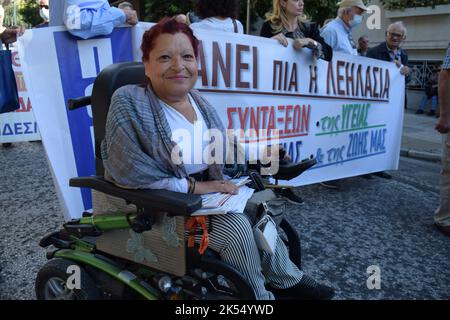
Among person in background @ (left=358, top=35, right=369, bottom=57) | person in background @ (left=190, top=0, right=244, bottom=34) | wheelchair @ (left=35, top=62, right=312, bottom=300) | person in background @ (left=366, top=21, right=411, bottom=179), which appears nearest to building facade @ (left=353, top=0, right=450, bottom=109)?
person in background @ (left=358, top=35, right=369, bottom=57)

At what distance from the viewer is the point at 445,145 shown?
3.34 m

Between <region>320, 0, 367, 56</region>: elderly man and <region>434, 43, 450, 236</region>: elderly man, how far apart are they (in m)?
1.29

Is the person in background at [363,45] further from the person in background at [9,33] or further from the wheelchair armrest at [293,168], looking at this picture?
the person in background at [9,33]

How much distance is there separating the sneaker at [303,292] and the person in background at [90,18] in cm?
196

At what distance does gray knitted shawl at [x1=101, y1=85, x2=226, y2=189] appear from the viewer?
1.63 meters

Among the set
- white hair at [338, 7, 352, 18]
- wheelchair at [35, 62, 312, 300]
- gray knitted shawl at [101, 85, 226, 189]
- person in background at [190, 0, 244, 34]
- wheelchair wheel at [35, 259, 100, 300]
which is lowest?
wheelchair wheel at [35, 259, 100, 300]

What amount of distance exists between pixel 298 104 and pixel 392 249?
1.49m

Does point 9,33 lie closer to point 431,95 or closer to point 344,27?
point 344,27

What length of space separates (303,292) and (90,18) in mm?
2106

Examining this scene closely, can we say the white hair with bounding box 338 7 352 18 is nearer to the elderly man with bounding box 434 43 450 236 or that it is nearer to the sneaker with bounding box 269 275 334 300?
the elderly man with bounding box 434 43 450 236

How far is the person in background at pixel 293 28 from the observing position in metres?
3.60

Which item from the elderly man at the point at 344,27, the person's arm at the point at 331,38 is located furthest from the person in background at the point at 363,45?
the person's arm at the point at 331,38
